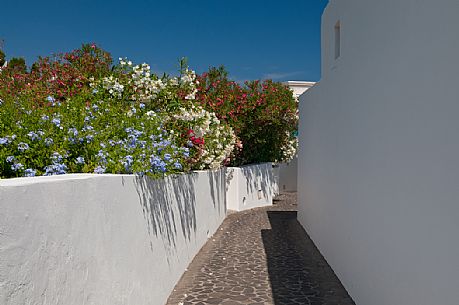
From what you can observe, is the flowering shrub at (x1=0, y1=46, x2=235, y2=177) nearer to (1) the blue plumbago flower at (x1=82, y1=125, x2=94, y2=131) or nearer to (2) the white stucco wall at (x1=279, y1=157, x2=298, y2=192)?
(1) the blue plumbago flower at (x1=82, y1=125, x2=94, y2=131)

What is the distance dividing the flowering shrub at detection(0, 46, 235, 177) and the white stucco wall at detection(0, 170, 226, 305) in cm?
46

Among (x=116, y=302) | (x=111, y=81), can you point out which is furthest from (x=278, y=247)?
(x=116, y=302)

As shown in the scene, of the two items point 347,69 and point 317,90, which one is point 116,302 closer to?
point 347,69

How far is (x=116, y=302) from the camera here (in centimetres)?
362

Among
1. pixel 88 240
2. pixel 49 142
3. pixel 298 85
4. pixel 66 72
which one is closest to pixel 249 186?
pixel 66 72

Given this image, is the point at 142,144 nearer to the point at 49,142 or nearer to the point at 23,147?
the point at 49,142

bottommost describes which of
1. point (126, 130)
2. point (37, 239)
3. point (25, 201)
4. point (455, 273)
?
point (455, 273)

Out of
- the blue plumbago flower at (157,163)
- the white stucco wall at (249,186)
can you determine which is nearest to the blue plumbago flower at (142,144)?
the blue plumbago flower at (157,163)

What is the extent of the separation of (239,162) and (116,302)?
14142mm

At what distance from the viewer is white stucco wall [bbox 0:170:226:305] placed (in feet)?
6.95

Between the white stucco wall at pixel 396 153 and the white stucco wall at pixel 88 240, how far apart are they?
2539mm

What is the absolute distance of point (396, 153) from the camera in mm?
3922

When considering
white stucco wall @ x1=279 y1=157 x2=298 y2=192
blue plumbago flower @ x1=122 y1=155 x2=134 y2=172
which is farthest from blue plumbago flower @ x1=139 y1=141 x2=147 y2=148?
white stucco wall @ x1=279 y1=157 x2=298 y2=192

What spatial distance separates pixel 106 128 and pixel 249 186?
11.2m
